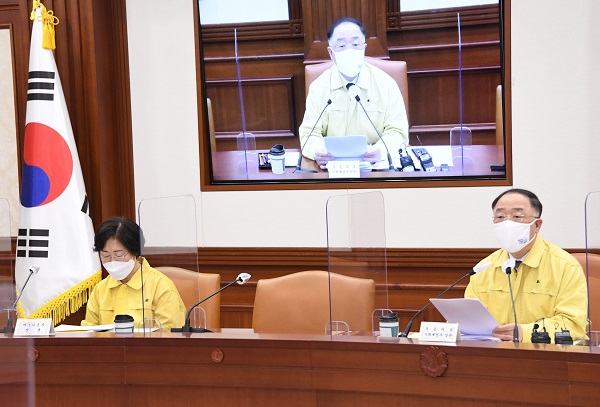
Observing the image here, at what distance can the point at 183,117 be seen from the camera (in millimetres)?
5301

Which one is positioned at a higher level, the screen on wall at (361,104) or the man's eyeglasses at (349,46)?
the man's eyeglasses at (349,46)

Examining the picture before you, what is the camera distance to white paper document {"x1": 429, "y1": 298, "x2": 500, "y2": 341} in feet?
10.00

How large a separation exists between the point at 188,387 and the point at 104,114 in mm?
2435

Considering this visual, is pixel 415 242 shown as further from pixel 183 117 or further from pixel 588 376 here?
pixel 588 376

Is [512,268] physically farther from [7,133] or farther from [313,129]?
[7,133]

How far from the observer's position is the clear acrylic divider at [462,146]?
15.9 feet

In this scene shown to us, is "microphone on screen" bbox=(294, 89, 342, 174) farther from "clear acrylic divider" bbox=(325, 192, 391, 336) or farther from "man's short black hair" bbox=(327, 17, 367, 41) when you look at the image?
"clear acrylic divider" bbox=(325, 192, 391, 336)

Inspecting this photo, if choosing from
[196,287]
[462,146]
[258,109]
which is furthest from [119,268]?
[462,146]

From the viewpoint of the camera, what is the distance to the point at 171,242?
11.2 feet

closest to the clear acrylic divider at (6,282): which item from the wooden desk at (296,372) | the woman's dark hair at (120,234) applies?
the wooden desk at (296,372)

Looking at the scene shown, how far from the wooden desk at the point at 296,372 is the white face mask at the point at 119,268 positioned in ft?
1.56

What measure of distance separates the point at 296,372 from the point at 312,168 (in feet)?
7.23

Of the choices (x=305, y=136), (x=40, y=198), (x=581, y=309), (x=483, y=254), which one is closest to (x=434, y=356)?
(x=581, y=309)

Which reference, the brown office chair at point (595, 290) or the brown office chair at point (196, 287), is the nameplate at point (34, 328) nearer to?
the brown office chair at point (196, 287)
